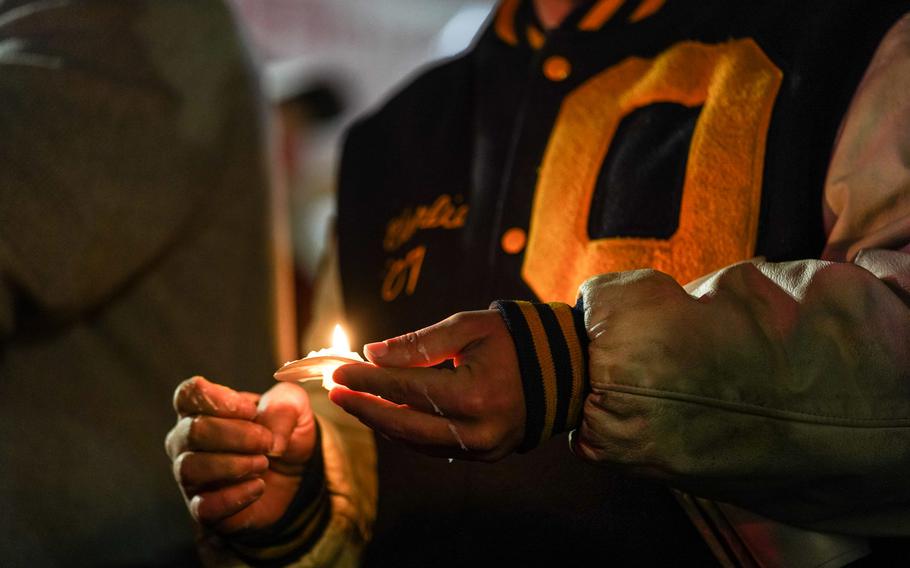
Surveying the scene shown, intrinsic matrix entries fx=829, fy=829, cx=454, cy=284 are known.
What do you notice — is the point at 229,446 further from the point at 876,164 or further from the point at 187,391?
the point at 876,164

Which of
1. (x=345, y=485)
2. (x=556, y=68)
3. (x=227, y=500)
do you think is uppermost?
(x=556, y=68)

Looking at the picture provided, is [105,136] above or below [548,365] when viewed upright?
above

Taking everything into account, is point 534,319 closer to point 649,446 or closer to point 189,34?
point 649,446

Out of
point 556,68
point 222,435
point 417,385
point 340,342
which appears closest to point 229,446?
point 222,435

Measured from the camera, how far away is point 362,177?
1.37m

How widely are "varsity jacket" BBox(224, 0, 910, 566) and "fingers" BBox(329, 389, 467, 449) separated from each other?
0.07 m

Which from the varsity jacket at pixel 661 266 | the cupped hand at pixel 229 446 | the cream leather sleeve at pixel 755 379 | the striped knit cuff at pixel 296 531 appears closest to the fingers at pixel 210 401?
the cupped hand at pixel 229 446

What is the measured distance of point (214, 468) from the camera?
0.87 m

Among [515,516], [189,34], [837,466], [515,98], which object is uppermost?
[189,34]

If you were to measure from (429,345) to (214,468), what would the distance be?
35cm

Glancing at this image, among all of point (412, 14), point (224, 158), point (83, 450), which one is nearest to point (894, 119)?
point (224, 158)

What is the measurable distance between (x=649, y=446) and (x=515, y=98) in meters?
0.66

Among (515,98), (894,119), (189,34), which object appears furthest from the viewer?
(189,34)

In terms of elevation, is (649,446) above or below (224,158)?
below
